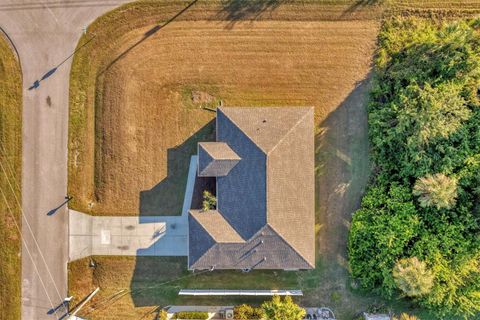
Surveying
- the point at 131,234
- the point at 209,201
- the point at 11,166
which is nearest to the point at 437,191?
the point at 209,201

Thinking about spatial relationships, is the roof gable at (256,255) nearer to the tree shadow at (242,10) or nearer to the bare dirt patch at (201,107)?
the bare dirt patch at (201,107)

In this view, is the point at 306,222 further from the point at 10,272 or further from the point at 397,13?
the point at 10,272

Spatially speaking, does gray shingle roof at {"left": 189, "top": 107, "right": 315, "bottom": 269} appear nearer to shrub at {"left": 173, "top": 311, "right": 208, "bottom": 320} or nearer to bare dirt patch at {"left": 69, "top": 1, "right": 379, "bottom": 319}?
bare dirt patch at {"left": 69, "top": 1, "right": 379, "bottom": 319}

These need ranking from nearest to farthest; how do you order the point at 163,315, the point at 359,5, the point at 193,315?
1. the point at 163,315
2. the point at 193,315
3. the point at 359,5

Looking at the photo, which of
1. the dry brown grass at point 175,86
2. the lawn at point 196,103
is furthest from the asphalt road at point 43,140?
the dry brown grass at point 175,86

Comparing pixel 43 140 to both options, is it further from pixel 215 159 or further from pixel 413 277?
pixel 413 277

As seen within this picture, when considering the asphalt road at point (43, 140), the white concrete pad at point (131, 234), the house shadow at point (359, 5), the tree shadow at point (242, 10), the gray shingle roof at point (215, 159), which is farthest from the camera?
the asphalt road at point (43, 140)
